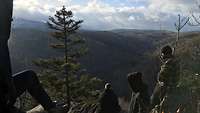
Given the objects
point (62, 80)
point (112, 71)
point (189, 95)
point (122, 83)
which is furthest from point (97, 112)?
point (112, 71)

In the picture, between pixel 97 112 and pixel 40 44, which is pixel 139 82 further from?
pixel 40 44

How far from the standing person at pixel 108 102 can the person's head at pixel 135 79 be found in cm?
279

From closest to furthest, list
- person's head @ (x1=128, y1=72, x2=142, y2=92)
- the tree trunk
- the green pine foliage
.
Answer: the tree trunk
person's head @ (x1=128, y1=72, x2=142, y2=92)
the green pine foliage

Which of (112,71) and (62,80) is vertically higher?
(62,80)

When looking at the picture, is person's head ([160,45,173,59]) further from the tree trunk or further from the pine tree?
the pine tree

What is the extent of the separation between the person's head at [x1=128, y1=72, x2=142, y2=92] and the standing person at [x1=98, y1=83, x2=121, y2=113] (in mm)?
2793

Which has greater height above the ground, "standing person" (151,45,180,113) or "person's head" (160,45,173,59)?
"person's head" (160,45,173,59)

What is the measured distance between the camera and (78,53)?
49.9m

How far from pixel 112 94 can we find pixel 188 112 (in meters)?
3.62

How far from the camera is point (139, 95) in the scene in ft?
29.1

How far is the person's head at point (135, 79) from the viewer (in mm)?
8191

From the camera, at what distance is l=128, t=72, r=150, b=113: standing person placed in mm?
8396

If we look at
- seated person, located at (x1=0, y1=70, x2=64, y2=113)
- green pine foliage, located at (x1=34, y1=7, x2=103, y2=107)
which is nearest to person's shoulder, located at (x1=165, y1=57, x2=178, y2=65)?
seated person, located at (x1=0, y1=70, x2=64, y2=113)

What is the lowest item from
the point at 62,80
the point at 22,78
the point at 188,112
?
the point at 62,80
